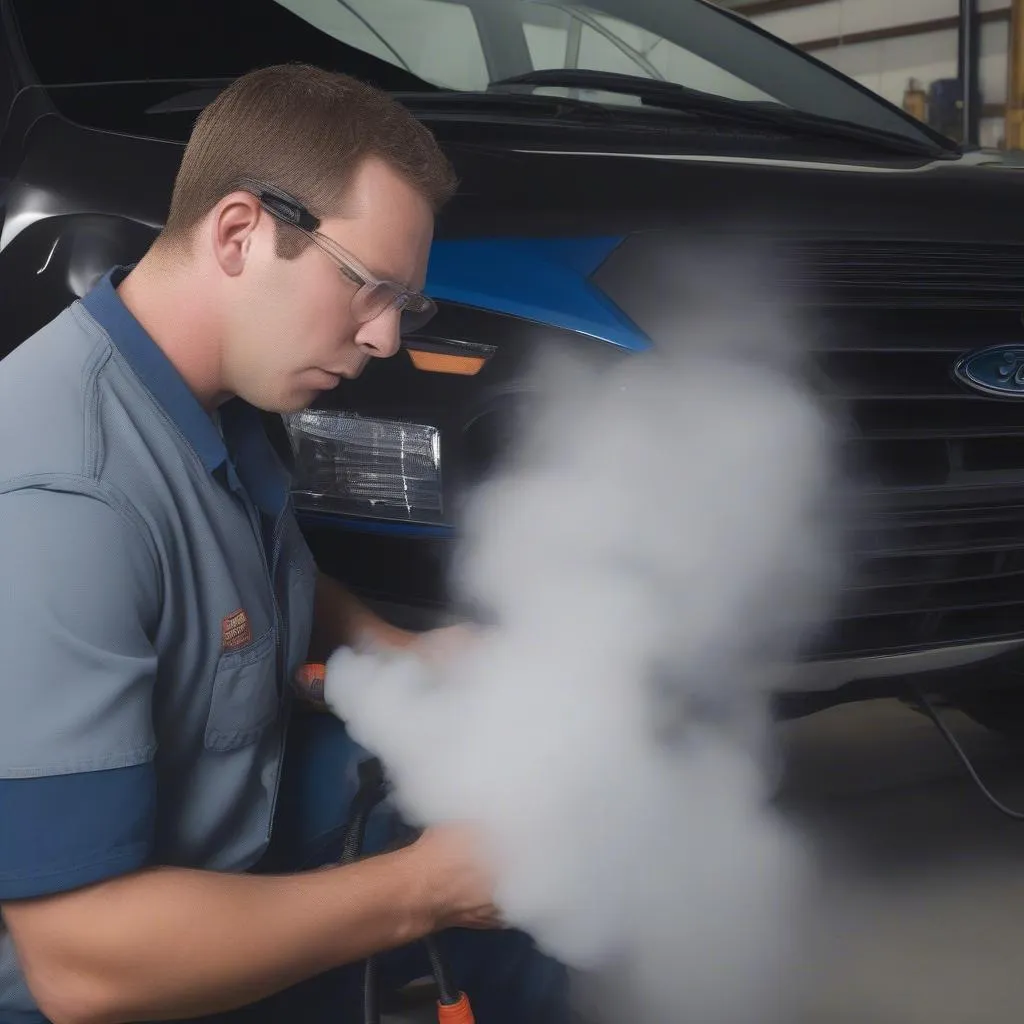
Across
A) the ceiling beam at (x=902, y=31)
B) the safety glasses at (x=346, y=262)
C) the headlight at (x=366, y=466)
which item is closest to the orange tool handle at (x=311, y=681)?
the headlight at (x=366, y=466)

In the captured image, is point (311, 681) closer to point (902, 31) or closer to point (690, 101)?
point (690, 101)

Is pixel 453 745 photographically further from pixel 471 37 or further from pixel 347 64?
pixel 471 37

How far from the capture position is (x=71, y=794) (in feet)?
3.34

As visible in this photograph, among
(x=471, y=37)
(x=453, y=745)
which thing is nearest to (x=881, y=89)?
(x=471, y=37)

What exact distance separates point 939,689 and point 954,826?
57cm

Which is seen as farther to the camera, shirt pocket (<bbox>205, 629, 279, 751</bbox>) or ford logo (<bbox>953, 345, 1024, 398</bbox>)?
ford logo (<bbox>953, 345, 1024, 398</bbox>)

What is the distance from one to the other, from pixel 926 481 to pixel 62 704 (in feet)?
3.97

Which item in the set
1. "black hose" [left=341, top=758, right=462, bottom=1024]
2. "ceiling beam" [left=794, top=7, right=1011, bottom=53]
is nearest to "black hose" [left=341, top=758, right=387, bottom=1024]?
"black hose" [left=341, top=758, right=462, bottom=1024]

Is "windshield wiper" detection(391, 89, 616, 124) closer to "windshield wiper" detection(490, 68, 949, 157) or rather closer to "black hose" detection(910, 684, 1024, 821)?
"windshield wiper" detection(490, 68, 949, 157)

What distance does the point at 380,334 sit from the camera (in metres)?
1.29

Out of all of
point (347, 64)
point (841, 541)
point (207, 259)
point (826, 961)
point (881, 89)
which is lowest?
point (826, 961)

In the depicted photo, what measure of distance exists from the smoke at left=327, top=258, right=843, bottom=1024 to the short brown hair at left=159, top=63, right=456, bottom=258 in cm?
43

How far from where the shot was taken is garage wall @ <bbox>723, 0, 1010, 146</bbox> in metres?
7.03

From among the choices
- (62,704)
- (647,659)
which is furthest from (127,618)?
(647,659)
